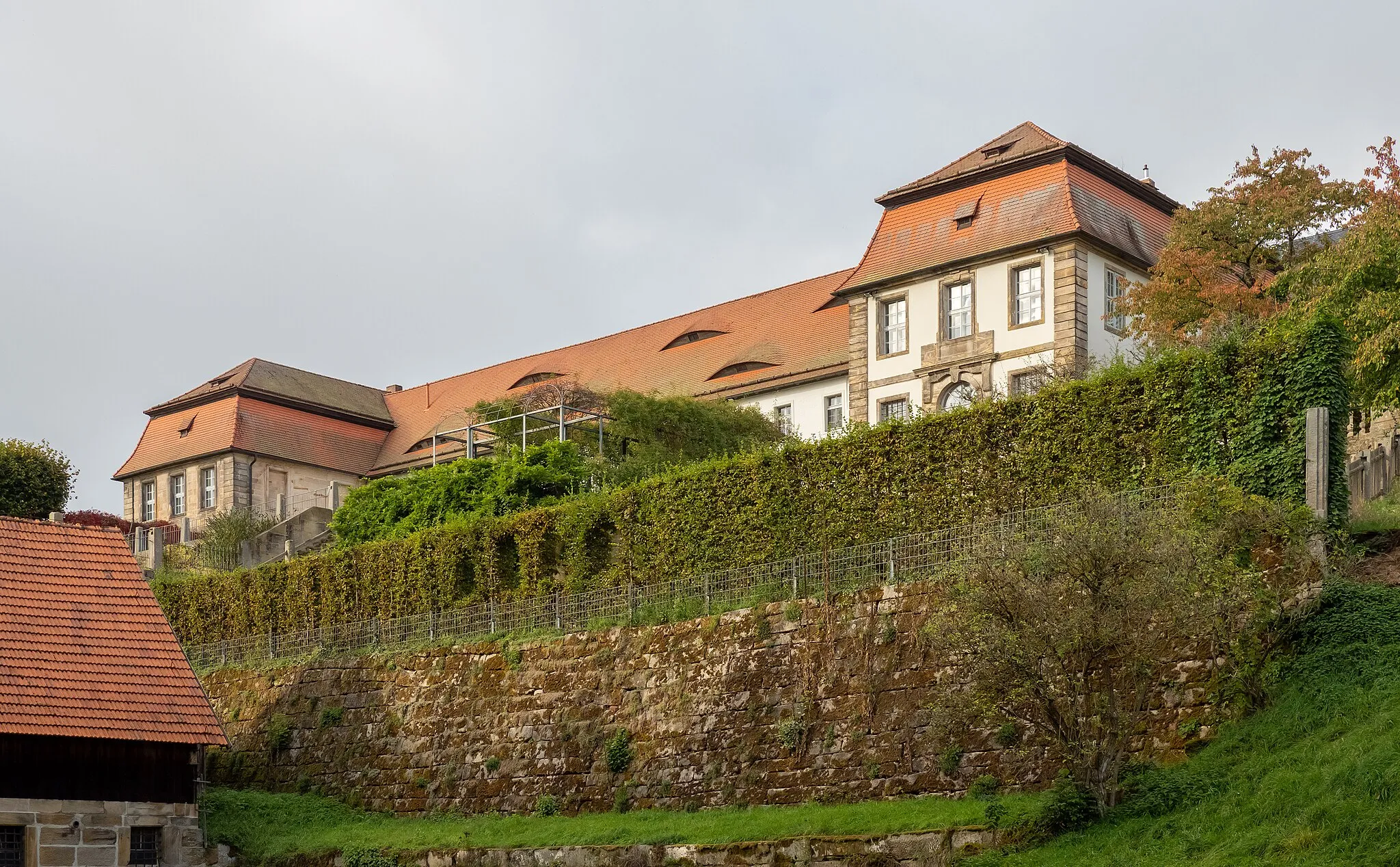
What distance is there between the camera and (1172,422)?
72.2 ft

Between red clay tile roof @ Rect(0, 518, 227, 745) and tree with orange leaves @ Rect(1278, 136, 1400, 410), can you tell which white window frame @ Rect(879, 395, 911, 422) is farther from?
red clay tile roof @ Rect(0, 518, 227, 745)

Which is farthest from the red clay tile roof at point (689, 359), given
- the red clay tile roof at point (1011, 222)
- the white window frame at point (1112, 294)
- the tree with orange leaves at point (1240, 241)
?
the tree with orange leaves at point (1240, 241)

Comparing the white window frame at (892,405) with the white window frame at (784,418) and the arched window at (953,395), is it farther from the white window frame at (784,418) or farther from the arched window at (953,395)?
the white window frame at (784,418)

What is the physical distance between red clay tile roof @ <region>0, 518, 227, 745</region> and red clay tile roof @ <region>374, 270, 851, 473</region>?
71.9 ft

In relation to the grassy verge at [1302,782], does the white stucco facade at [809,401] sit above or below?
above

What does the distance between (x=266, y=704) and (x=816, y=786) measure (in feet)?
45.6

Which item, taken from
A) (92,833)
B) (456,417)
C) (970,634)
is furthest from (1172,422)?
(456,417)

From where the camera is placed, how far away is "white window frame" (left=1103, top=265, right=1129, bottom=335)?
38531mm

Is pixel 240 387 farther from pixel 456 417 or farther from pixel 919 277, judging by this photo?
pixel 919 277

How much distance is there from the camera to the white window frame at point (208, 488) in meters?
58.2

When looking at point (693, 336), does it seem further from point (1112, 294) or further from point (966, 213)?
point (1112, 294)

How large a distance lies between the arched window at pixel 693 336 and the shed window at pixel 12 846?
3074 cm

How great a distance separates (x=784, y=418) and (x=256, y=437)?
67.3 feet

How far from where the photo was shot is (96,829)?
25.1 m
